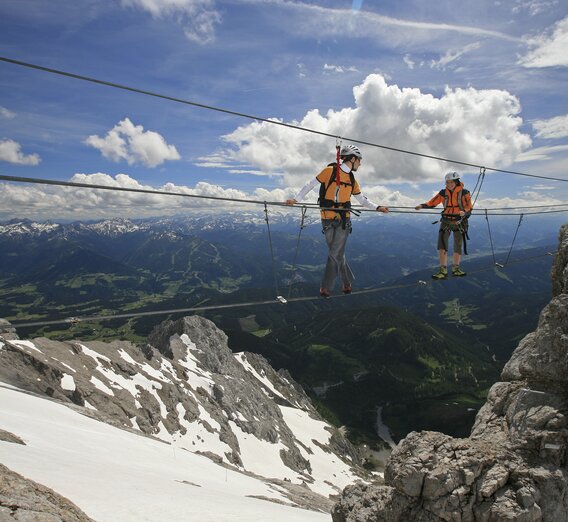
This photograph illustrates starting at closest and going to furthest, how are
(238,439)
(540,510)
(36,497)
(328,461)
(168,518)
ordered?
1. (36,497)
2. (540,510)
3. (168,518)
4. (238,439)
5. (328,461)

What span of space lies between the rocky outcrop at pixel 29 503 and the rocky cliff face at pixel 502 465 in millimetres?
11984

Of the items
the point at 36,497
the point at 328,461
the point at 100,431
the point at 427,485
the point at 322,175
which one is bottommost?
the point at 328,461

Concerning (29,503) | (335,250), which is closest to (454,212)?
(335,250)

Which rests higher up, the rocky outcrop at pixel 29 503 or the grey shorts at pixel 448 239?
the grey shorts at pixel 448 239

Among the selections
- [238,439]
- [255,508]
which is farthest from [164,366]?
[255,508]

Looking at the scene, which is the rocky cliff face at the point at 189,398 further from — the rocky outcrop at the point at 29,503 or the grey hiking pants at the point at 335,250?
the grey hiking pants at the point at 335,250

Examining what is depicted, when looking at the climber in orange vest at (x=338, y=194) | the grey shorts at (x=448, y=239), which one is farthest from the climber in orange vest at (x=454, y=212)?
the climber in orange vest at (x=338, y=194)

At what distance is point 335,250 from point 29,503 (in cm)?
1180

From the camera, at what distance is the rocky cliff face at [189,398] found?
61.5m

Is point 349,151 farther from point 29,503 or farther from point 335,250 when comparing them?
point 29,503

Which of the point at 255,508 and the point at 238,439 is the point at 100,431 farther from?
the point at 238,439

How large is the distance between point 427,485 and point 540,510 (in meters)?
3.66

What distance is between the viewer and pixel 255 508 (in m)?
28.8

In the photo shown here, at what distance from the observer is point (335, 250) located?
15367mm
